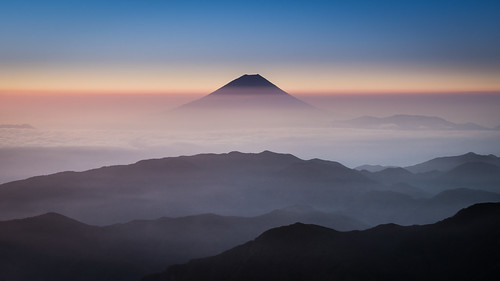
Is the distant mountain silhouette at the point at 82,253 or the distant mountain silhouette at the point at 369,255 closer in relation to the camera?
the distant mountain silhouette at the point at 369,255

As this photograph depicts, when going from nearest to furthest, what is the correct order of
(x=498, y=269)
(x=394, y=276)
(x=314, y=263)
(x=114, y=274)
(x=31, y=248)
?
(x=498, y=269) < (x=394, y=276) < (x=314, y=263) < (x=114, y=274) < (x=31, y=248)

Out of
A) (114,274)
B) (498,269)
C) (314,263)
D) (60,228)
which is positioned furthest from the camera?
(60,228)

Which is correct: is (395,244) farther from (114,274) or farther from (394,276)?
(114,274)

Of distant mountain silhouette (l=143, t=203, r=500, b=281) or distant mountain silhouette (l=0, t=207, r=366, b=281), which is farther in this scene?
distant mountain silhouette (l=0, t=207, r=366, b=281)

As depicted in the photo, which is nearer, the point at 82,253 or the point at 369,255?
the point at 369,255

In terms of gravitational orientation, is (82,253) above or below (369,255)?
below

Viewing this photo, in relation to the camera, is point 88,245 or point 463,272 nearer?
point 463,272

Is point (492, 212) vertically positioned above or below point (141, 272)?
above

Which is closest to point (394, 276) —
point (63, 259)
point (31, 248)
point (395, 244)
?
point (395, 244)
